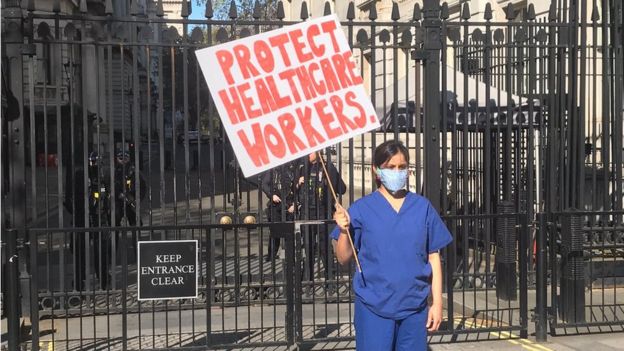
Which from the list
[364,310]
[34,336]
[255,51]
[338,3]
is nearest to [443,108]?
[255,51]

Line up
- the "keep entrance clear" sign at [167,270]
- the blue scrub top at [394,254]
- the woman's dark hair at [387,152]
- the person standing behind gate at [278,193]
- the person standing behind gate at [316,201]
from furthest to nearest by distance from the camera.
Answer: the person standing behind gate at [278,193]
the person standing behind gate at [316,201]
the "keep entrance clear" sign at [167,270]
the woman's dark hair at [387,152]
the blue scrub top at [394,254]

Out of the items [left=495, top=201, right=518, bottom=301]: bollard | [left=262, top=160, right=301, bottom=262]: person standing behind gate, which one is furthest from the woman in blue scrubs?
[left=262, top=160, right=301, bottom=262]: person standing behind gate

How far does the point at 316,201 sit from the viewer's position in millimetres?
8219

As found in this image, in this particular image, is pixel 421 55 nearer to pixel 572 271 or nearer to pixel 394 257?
pixel 572 271

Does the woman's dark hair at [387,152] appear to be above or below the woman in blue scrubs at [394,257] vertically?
above

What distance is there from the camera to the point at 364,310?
4.06 meters

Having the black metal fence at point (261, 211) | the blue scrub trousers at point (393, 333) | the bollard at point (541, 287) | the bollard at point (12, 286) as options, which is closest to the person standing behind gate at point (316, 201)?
the black metal fence at point (261, 211)

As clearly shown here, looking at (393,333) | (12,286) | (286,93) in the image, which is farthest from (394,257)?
(12,286)

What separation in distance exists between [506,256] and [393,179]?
3.66 meters

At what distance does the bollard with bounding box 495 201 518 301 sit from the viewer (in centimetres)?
701

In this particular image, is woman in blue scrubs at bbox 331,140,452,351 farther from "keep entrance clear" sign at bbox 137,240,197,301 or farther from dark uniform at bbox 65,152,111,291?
dark uniform at bbox 65,152,111,291

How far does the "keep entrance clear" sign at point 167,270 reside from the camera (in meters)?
5.74

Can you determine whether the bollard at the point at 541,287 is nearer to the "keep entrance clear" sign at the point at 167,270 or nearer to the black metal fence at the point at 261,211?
the black metal fence at the point at 261,211

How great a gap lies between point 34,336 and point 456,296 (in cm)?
469
